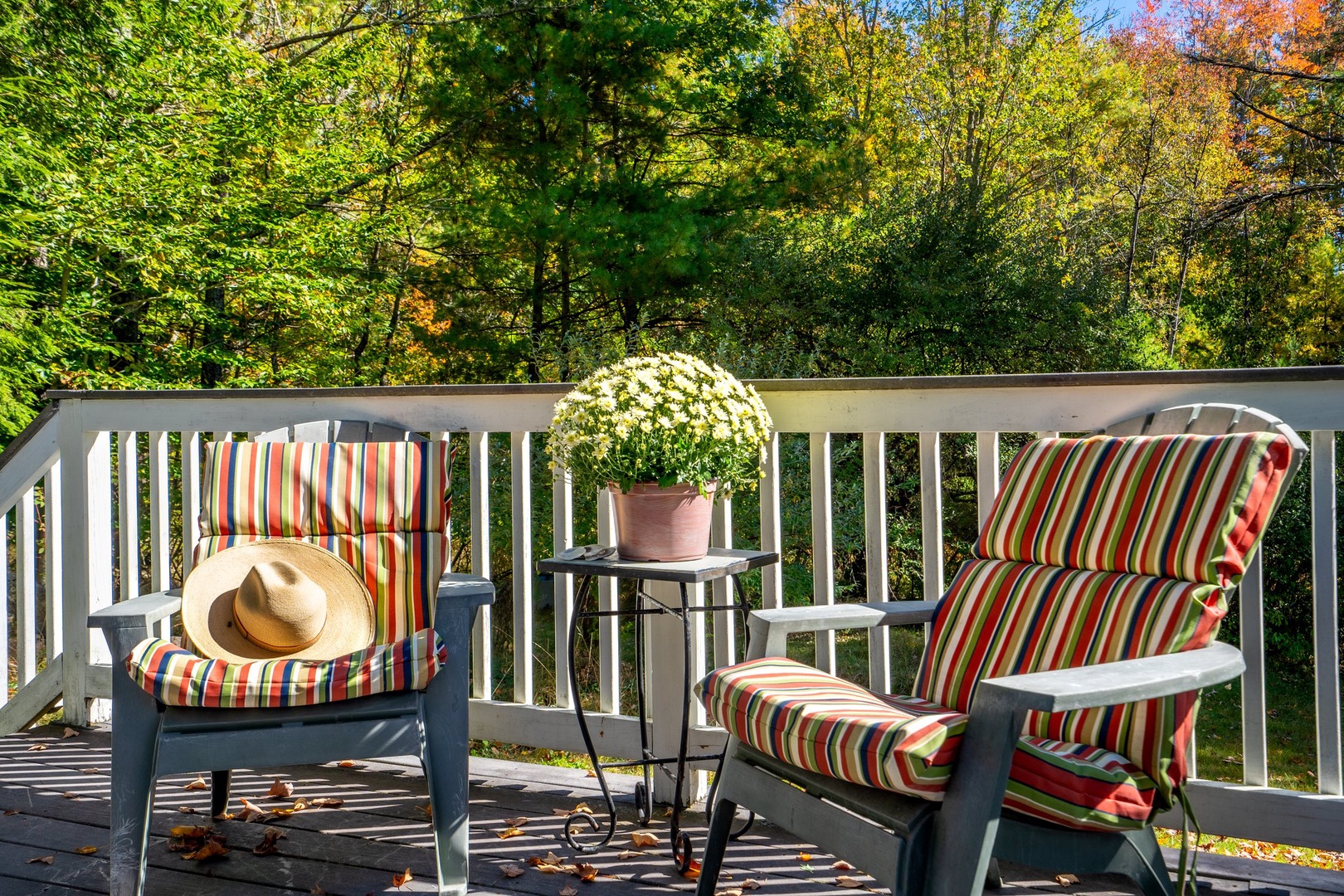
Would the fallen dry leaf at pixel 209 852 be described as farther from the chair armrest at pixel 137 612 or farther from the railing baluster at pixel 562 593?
the railing baluster at pixel 562 593

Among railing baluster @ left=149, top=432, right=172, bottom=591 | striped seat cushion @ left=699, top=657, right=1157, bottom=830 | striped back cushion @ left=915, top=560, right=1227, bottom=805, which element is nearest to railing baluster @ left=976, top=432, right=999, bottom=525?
striped back cushion @ left=915, top=560, right=1227, bottom=805

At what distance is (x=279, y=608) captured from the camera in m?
2.17

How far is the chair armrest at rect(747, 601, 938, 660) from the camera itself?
190cm

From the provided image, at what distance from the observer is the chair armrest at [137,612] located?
199cm

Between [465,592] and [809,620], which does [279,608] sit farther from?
[809,620]

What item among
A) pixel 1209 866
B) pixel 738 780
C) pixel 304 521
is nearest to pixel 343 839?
pixel 304 521

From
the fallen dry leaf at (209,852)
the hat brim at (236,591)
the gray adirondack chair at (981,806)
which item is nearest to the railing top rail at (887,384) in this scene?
the gray adirondack chair at (981,806)

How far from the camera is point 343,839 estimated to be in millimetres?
2322

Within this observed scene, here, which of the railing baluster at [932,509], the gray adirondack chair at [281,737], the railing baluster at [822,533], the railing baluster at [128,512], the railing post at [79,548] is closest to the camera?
the gray adirondack chair at [281,737]

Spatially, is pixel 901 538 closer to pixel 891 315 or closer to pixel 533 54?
pixel 891 315

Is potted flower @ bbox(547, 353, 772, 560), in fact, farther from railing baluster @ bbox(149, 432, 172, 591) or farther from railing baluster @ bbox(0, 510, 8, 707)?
railing baluster @ bbox(0, 510, 8, 707)

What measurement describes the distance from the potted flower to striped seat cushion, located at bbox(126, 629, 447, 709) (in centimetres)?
53

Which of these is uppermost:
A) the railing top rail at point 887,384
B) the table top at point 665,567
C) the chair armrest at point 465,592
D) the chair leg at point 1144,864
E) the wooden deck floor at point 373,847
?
the railing top rail at point 887,384

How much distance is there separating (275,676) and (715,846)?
874 millimetres
